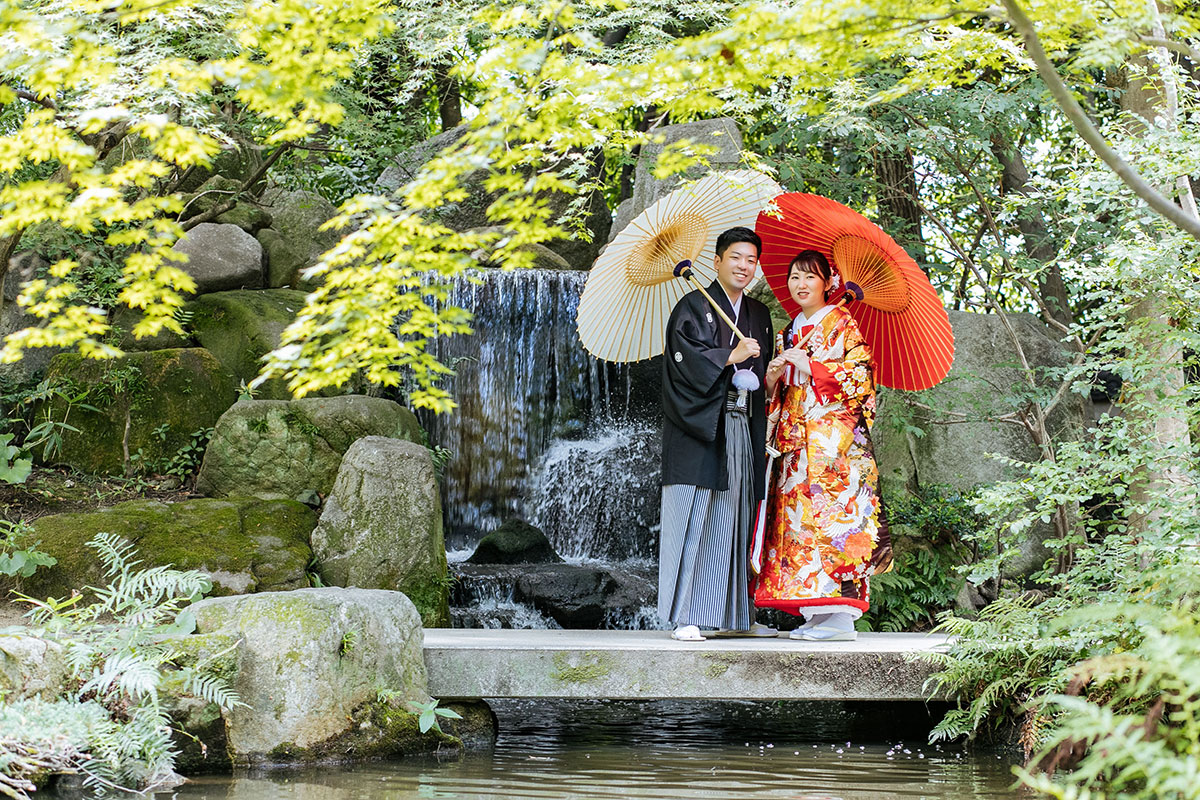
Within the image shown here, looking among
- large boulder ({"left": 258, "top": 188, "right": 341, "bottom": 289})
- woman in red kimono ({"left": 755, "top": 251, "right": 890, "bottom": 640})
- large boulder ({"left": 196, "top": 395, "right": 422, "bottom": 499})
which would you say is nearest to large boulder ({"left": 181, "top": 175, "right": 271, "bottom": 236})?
large boulder ({"left": 258, "top": 188, "right": 341, "bottom": 289})

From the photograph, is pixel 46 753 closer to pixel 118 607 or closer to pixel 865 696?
pixel 118 607

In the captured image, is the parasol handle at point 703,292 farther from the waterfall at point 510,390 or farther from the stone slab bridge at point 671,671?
the waterfall at point 510,390

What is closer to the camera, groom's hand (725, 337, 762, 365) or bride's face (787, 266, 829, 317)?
groom's hand (725, 337, 762, 365)

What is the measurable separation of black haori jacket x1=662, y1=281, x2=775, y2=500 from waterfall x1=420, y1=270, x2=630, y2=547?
12.4 ft

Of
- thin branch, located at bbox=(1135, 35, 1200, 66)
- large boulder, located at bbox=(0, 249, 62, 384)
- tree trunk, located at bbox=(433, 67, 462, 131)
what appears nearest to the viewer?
thin branch, located at bbox=(1135, 35, 1200, 66)

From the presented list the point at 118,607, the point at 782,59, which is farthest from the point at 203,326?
the point at 782,59

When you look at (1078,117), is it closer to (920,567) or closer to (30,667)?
(30,667)

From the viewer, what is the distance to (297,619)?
4676 mm

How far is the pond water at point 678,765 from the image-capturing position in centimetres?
420

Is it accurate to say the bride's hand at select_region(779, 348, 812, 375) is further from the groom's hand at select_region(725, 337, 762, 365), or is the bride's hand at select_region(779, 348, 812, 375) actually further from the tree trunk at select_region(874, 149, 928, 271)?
the tree trunk at select_region(874, 149, 928, 271)

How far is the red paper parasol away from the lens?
5.65 m

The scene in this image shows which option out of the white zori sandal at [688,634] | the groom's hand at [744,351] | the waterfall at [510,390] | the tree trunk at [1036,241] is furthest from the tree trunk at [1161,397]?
the waterfall at [510,390]

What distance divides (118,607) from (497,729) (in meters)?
1.92

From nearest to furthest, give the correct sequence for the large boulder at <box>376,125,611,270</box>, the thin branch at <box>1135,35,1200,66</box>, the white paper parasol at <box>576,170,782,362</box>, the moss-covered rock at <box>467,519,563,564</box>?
1. the thin branch at <box>1135,35,1200,66</box>
2. the white paper parasol at <box>576,170,782,362</box>
3. the moss-covered rock at <box>467,519,563,564</box>
4. the large boulder at <box>376,125,611,270</box>
